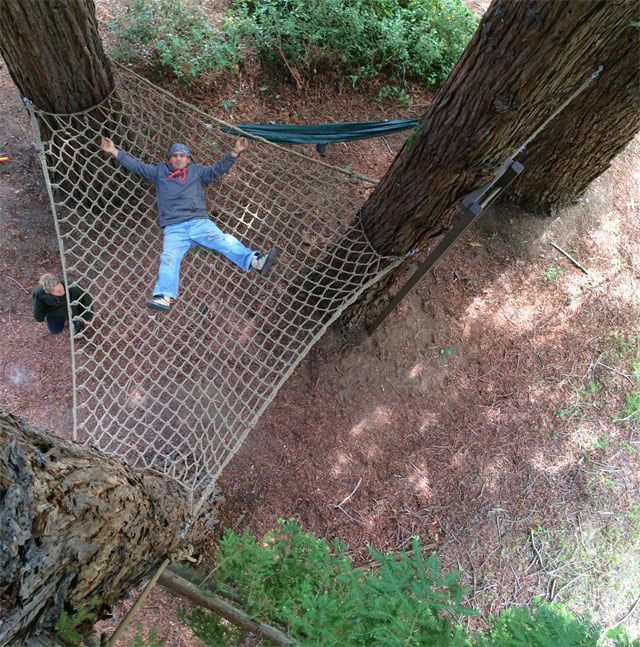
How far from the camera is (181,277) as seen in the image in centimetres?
274

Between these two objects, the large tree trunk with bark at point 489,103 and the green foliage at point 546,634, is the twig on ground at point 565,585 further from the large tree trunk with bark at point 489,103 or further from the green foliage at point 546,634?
the large tree trunk with bark at point 489,103

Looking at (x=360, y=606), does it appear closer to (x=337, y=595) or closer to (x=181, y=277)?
(x=337, y=595)

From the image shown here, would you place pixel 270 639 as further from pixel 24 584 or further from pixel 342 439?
pixel 342 439

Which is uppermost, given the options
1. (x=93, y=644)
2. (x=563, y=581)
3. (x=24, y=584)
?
(x=24, y=584)

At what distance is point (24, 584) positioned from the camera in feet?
2.72

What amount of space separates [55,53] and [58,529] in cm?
209

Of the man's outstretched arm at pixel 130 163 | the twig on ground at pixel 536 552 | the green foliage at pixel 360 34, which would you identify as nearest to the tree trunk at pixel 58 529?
the man's outstretched arm at pixel 130 163

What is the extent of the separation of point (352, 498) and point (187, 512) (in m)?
1.11

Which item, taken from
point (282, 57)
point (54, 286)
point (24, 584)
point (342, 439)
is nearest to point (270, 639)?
point (24, 584)

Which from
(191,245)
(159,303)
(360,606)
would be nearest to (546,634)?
(360,606)

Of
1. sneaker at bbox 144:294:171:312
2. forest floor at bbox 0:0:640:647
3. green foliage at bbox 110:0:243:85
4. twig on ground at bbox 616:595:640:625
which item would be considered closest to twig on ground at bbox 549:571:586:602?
forest floor at bbox 0:0:640:647

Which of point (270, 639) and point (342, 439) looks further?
point (342, 439)

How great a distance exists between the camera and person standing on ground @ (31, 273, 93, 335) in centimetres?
226

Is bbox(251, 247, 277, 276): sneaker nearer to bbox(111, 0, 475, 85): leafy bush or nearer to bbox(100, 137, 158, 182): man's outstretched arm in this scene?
bbox(100, 137, 158, 182): man's outstretched arm
